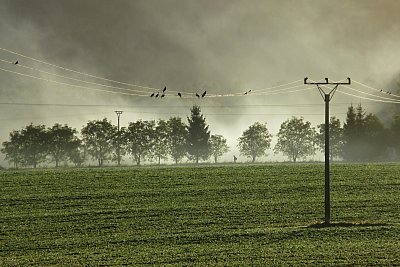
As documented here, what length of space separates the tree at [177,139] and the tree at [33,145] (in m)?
31.9

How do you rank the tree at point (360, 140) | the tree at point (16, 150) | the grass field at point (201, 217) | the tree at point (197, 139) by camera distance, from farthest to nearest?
1. the tree at point (197, 139)
2. the tree at point (16, 150)
3. the tree at point (360, 140)
4. the grass field at point (201, 217)

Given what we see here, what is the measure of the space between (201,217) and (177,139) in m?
120

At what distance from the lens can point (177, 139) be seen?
589 feet

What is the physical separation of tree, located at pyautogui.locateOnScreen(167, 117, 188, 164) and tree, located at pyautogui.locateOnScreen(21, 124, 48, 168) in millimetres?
31917

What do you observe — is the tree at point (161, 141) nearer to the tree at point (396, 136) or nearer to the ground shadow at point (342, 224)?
the tree at point (396, 136)

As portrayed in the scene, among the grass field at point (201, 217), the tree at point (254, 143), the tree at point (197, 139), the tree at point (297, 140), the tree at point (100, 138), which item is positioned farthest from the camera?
the tree at point (254, 143)

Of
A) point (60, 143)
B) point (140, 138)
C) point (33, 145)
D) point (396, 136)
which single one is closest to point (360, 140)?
point (396, 136)

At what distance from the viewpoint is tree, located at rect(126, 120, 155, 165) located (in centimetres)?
18025

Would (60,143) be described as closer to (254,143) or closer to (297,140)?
(254,143)

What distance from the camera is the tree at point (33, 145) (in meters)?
167

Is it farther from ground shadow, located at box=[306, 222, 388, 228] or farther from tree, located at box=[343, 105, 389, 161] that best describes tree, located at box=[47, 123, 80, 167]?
ground shadow, located at box=[306, 222, 388, 228]

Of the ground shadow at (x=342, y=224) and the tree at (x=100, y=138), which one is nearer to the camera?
the ground shadow at (x=342, y=224)

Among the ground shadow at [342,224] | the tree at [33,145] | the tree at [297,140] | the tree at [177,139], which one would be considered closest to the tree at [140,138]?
the tree at [177,139]

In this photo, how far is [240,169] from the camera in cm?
8519
